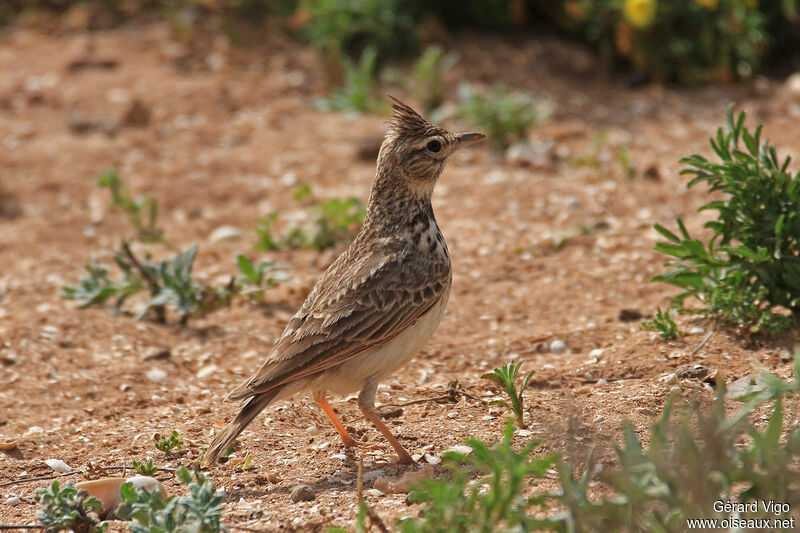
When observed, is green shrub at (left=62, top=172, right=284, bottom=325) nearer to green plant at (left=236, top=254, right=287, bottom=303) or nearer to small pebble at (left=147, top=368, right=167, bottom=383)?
green plant at (left=236, top=254, right=287, bottom=303)

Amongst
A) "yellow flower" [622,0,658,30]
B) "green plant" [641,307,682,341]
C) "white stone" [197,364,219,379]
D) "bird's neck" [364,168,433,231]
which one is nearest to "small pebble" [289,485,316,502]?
"bird's neck" [364,168,433,231]

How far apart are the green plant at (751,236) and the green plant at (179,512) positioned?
108 inches

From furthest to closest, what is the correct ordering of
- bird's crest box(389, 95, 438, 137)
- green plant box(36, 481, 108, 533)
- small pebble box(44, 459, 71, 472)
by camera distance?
bird's crest box(389, 95, 438, 137)
small pebble box(44, 459, 71, 472)
green plant box(36, 481, 108, 533)

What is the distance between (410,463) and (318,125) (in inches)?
222

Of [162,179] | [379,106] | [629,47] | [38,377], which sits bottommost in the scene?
[38,377]

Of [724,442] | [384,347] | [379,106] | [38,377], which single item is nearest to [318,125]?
[379,106]

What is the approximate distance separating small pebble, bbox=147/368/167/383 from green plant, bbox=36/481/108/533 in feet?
6.51

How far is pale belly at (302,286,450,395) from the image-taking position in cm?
463

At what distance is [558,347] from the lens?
18.2ft

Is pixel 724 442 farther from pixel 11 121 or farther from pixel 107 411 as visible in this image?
pixel 11 121

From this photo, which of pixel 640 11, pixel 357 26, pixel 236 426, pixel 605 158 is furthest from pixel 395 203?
pixel 357 26

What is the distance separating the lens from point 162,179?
8.59 m

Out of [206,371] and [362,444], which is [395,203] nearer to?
[362,444]

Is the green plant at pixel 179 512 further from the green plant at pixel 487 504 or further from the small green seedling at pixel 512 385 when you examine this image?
the small green seedling at pixel 512 385
